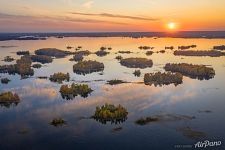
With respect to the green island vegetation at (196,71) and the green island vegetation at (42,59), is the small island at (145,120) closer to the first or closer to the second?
the green island vegetation at (196,71)

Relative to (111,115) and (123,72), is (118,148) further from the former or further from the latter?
(123,72)

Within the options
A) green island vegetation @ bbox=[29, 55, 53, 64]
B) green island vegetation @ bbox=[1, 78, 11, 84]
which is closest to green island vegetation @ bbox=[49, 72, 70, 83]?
green island vegetation @ bbox=[1, 78, 11, 84]

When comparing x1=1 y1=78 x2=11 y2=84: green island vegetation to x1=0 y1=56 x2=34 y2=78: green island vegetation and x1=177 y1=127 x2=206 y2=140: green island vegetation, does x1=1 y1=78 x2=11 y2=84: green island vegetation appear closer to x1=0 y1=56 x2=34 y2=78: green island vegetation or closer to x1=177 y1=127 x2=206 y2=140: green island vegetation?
x1=0 y1=56 x2=34 y2=78: green island vegetation

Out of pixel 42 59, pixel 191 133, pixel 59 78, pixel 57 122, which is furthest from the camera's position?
pixel 42 59

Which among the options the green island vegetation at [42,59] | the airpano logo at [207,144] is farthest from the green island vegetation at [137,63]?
the airpano logo at [207,144]

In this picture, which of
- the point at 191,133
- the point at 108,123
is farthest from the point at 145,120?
the point at 191,133

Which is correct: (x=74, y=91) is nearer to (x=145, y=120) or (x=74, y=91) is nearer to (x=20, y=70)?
(x=145, y=120)
